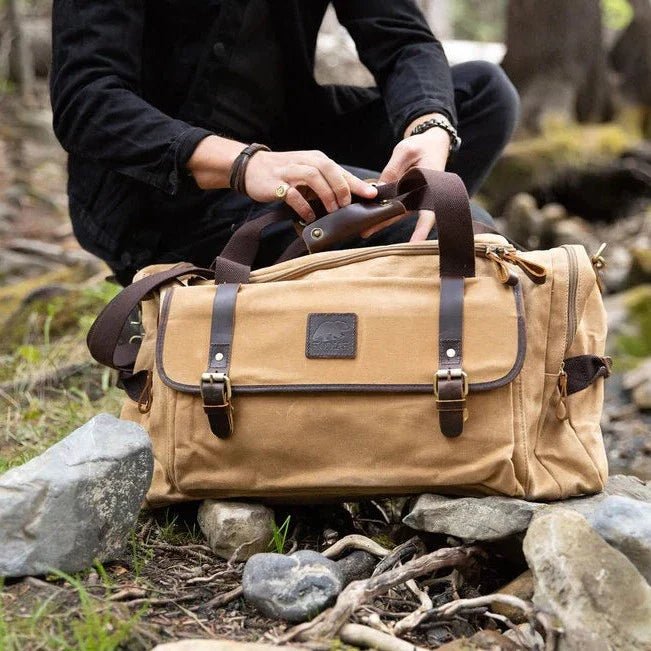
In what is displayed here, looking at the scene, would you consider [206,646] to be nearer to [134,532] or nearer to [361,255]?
[134,532]

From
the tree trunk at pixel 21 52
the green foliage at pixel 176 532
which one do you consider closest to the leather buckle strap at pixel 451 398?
the green foliage at pixel 176 532

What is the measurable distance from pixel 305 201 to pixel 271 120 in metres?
0.64

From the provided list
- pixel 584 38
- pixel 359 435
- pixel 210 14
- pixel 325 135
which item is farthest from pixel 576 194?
pixel 359 435

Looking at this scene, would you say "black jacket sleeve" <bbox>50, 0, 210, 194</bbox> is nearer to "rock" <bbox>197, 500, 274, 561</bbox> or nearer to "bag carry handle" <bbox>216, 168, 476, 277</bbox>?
"bag carry handle" <bbox>216, 168, 476, 277</bbox>

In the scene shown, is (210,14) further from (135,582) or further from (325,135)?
(135,582)

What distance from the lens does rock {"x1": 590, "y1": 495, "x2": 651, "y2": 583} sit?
4.55 ft

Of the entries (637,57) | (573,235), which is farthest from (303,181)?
(637,57)

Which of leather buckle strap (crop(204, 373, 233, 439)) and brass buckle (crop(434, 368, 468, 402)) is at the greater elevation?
brass buckle (crop(434, 368, 468, 402))

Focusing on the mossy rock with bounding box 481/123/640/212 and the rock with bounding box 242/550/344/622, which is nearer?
the rock with bounding box 242/550/344/622

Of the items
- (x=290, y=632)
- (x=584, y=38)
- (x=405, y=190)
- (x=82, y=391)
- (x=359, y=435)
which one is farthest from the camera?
(x=584, y=38)

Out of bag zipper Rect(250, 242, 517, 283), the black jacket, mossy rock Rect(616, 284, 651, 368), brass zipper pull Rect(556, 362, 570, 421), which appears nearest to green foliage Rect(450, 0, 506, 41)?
mossy rock Rect(616, 284, 651, 368)

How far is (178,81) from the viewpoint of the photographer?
2219mm

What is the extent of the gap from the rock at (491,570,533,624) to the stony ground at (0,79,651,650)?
0.03m

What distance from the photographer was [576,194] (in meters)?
6.54
